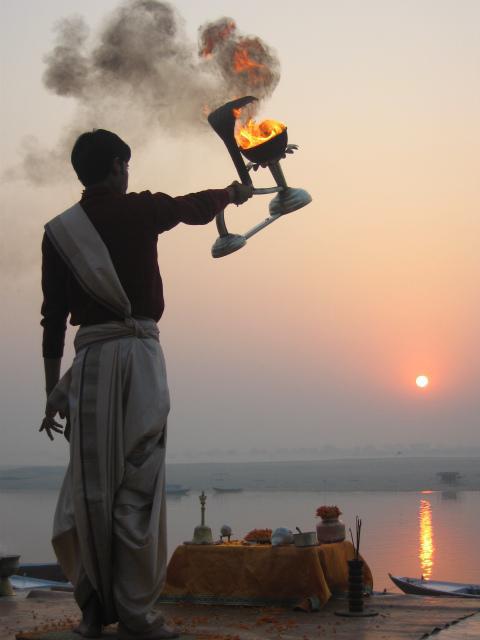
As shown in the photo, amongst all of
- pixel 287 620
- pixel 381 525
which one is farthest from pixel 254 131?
pixel 381 525

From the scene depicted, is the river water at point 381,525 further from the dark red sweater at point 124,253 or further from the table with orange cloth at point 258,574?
the dark red sweater at point 124,253

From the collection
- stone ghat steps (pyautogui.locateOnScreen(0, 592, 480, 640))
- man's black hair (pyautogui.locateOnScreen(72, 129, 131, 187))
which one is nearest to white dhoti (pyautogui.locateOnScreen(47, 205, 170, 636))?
man's black hair (pyautogui.locateOnScreen(72, 129, 131, 187))

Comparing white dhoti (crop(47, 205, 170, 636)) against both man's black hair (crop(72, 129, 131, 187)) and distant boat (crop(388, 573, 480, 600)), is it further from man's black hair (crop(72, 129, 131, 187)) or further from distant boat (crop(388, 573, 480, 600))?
distant boat (crop(388, 573, 480, 600))

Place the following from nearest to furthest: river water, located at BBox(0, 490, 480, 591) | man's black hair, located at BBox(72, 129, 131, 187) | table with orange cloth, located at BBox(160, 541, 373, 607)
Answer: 1. man's black hair, located at BBox(72, 129, 131, 187)
2. table with orange cloth, located at BBox(160, 541, 373, 607)
3. river water, located at BBox(0, 490, 480, 591)

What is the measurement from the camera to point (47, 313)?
503 centimetres

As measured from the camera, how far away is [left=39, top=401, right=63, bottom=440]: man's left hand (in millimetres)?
5020

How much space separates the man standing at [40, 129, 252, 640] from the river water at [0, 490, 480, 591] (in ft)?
82.4

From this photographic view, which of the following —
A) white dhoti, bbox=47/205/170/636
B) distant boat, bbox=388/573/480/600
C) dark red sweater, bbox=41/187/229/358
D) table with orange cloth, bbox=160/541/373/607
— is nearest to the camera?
white dhoti, bbox=47/205/170/636

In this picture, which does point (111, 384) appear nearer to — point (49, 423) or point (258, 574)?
point (49, 423)

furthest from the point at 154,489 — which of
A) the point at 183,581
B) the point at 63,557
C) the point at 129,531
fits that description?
the point at 183,581

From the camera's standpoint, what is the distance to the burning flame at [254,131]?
5.32 m

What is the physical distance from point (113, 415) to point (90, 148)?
4.41 ft

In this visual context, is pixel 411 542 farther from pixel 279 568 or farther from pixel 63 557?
pixel 63 557

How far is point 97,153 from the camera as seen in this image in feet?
16.3
